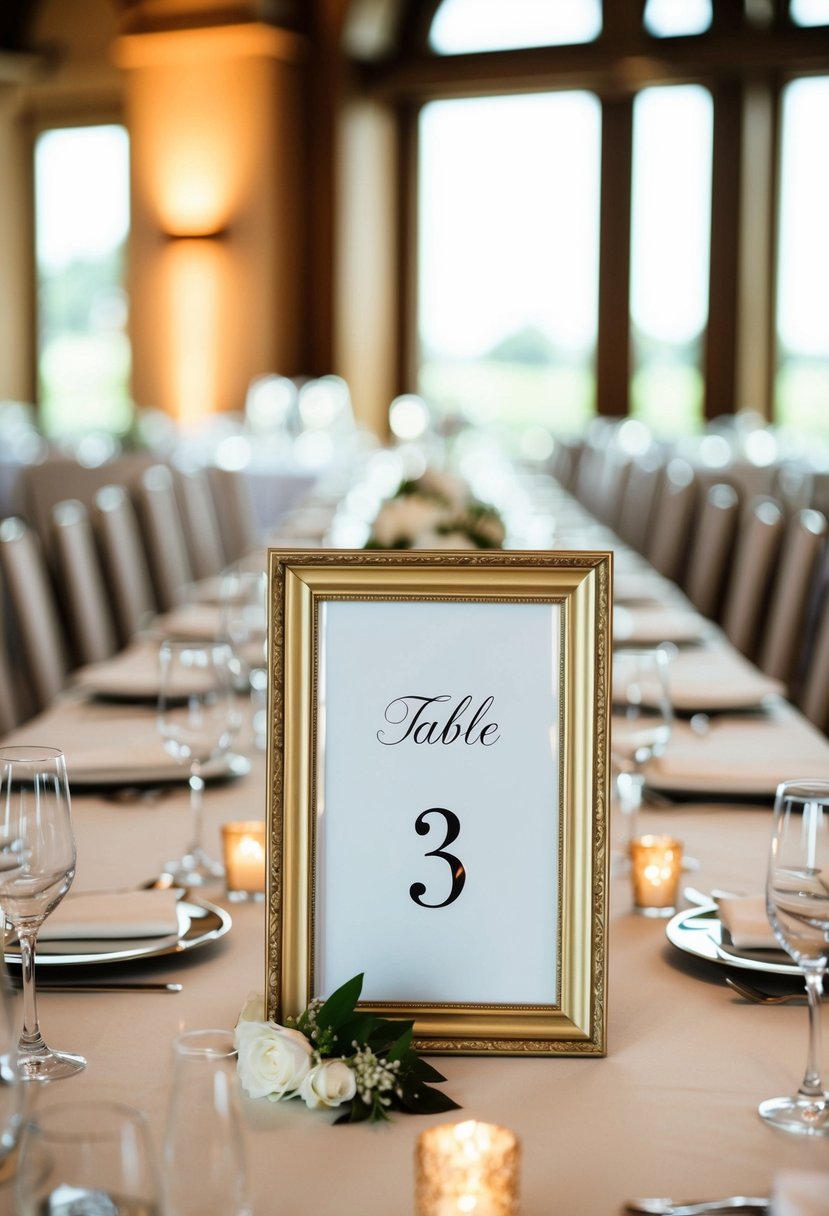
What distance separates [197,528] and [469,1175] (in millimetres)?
5056

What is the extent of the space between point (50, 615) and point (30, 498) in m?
4.12

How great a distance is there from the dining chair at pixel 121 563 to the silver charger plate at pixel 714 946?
305cm

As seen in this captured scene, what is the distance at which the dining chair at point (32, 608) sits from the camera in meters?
3.17

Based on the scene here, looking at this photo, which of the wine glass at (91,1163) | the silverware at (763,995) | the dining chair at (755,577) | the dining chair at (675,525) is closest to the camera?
the wine glass at (91,1163)

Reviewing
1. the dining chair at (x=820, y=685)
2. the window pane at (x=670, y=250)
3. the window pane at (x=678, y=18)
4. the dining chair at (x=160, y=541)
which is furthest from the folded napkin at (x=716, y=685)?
the window pane at (x=678, y=18)

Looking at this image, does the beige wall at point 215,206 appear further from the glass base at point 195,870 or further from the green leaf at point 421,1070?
the green leaf at point 421,1070

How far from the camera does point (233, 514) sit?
6.57 meters

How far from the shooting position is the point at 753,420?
11.4 m

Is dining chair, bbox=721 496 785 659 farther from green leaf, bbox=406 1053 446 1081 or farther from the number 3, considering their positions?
green leaf, bbox=406 1053 446 1081

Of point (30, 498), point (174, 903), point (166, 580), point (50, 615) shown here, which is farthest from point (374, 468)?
point (174, 903)

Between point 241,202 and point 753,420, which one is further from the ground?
point 241,202

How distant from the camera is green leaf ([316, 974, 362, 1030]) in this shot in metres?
0.94

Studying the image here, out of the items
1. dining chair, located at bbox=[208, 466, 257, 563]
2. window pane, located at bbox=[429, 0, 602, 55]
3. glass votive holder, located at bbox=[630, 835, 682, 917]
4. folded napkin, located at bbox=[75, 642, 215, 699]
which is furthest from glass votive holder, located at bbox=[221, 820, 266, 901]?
window pane, located at bbox=[429, 0, 602, 55]

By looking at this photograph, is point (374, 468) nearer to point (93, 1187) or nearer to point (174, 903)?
point (174, 903)
